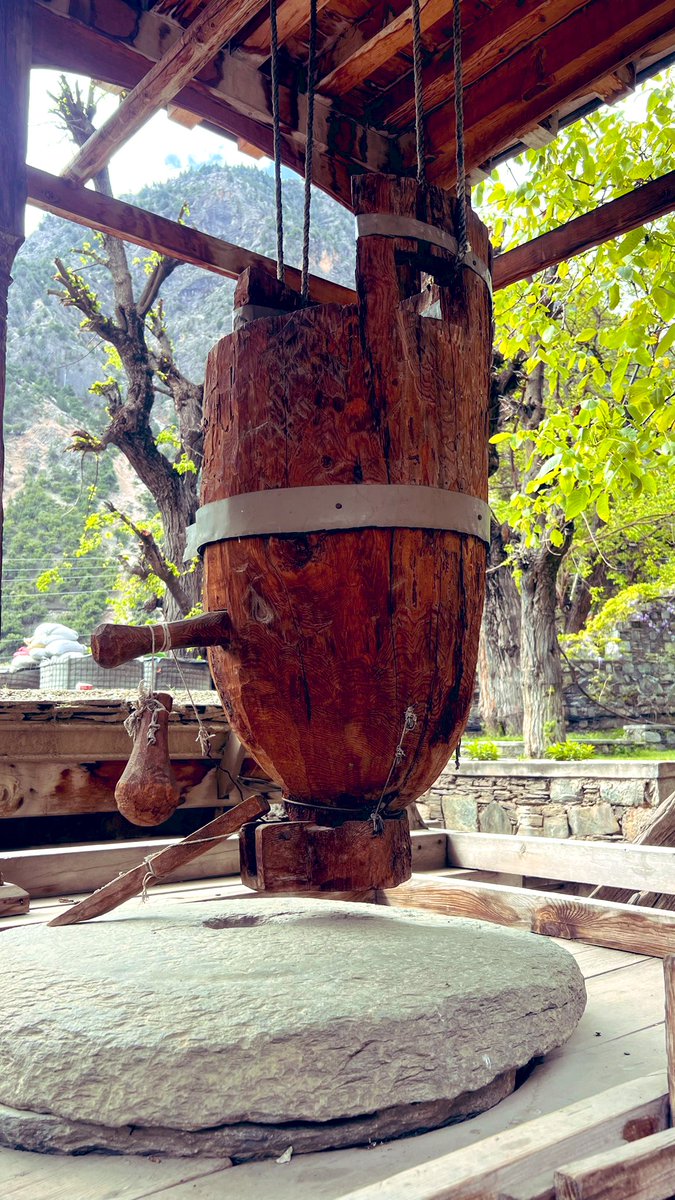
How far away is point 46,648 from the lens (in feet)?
50.8

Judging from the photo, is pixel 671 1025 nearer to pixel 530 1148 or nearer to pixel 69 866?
pixel 530 1148

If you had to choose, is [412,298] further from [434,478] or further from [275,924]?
[275,924]

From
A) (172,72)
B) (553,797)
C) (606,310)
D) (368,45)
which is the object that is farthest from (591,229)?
(553,797)

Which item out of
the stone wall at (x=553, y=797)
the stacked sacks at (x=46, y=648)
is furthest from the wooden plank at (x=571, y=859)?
the stacked sacks at (x=46, y=648)

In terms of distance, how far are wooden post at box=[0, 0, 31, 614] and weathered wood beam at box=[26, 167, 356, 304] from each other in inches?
12.7

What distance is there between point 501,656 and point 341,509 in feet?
36.1

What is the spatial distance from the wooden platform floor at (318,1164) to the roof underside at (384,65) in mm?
2773

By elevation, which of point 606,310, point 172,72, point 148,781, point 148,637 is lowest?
point 148,781

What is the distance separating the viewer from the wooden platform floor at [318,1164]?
118 cm

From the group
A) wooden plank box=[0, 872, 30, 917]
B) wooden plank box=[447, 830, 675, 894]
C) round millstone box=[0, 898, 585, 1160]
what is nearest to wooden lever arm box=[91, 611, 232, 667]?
round millstone box=[0, 898, 585, 1160]

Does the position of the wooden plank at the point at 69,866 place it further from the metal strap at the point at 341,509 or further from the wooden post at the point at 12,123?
the metal strap at the point at 341,509

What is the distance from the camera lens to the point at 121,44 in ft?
10.0

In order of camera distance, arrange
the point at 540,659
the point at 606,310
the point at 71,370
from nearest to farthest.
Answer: the point at 606,310, the point at 540,659, the point at 71,370

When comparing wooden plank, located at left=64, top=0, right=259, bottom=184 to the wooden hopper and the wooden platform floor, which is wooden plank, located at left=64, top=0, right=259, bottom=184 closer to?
the wooden hopper
